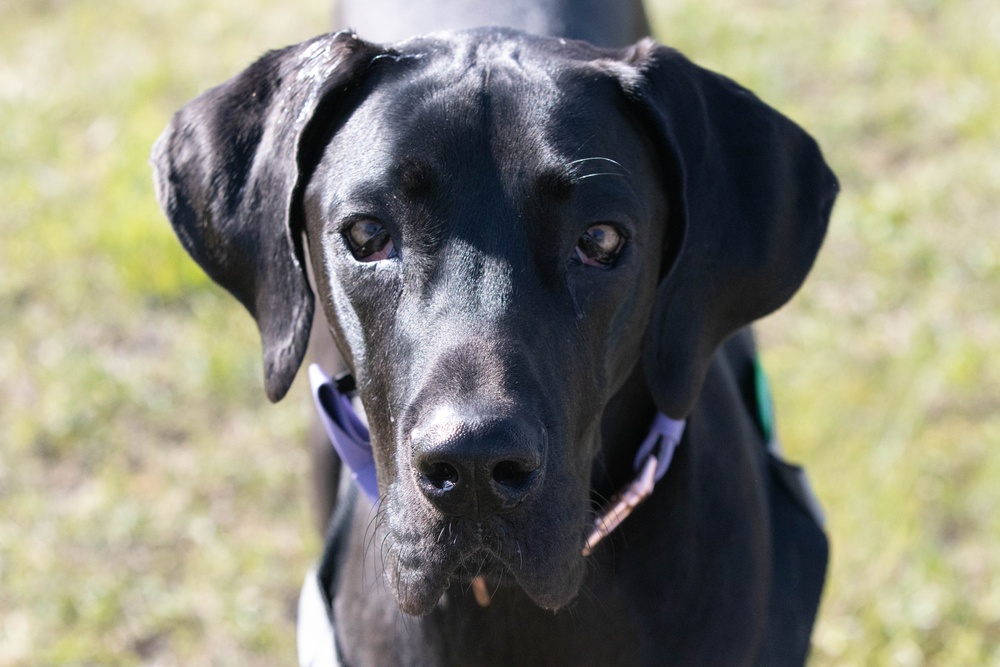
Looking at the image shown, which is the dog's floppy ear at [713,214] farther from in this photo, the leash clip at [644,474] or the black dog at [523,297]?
the leash clip at [644,474]

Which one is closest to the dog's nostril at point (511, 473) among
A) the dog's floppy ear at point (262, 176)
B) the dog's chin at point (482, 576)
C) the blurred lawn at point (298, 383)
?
the dog's chin at point (482, 576)

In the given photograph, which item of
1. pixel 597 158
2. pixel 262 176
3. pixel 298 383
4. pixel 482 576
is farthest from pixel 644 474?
pixel 298 383

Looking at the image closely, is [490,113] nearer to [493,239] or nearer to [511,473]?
[493,239]

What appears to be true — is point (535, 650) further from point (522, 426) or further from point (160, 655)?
point (160, 655)

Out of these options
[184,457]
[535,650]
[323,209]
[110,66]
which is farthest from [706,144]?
[110,66]

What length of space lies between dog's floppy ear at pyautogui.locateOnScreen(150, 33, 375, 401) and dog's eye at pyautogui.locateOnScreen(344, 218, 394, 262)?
9.0 inches

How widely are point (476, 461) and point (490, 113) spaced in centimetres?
74

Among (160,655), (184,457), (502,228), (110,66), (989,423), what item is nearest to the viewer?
(502,228)

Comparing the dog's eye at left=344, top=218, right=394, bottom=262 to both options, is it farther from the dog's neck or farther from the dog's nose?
the dog's neck

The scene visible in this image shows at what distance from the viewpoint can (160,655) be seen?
4125 millimetres

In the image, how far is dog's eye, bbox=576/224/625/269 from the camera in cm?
248

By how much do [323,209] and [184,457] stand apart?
2.50 meters

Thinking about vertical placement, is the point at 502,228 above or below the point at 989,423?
above

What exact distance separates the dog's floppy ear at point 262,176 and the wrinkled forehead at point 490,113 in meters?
0.09
